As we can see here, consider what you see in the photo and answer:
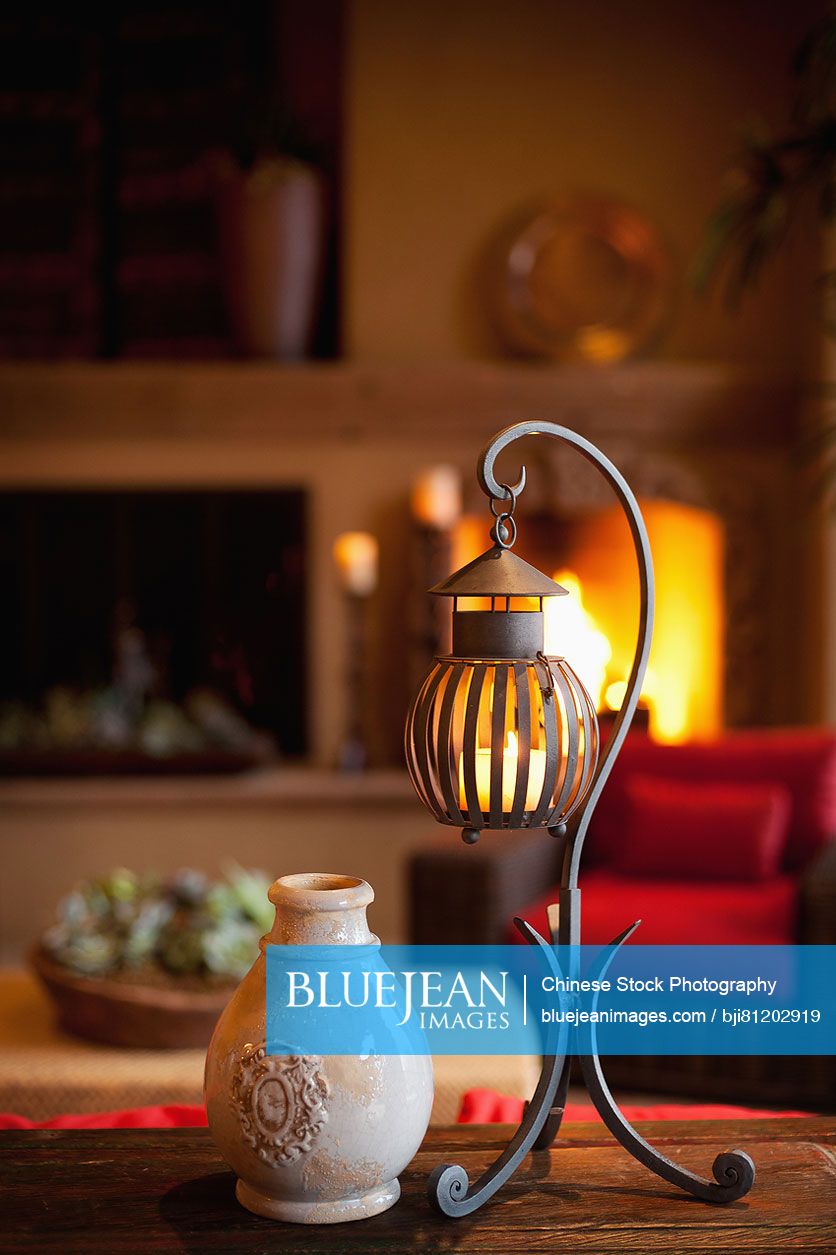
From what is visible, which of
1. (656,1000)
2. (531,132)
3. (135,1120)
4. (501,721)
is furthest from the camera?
(531,132)

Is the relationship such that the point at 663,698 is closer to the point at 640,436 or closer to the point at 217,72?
the point at 640,436

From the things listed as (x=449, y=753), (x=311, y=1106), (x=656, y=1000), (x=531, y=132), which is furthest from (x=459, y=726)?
(x=531, y=132)

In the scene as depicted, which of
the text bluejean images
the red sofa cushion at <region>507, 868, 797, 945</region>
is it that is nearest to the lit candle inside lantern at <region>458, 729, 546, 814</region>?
the text bluejean images

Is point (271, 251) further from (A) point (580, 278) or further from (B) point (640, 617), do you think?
(B) point (640, 617)

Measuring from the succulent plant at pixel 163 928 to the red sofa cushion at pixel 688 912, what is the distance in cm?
62

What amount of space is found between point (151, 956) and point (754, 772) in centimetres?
153

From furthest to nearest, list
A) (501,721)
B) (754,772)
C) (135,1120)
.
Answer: (754,772) < (135,1120) < (501,721)

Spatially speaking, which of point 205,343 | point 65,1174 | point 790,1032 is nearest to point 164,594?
point 205,343

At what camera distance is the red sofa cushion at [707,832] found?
307 centimetres

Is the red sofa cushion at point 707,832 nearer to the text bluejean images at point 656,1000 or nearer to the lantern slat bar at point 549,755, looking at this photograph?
the text bluejean images at point 656,1000

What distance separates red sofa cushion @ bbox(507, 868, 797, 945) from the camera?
2771 mm

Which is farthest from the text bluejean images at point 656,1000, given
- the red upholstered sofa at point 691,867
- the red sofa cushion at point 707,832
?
the red sofa cushion at point 707,832

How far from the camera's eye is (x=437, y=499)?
14.5ft

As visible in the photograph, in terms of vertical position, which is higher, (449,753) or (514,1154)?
(449,753)
